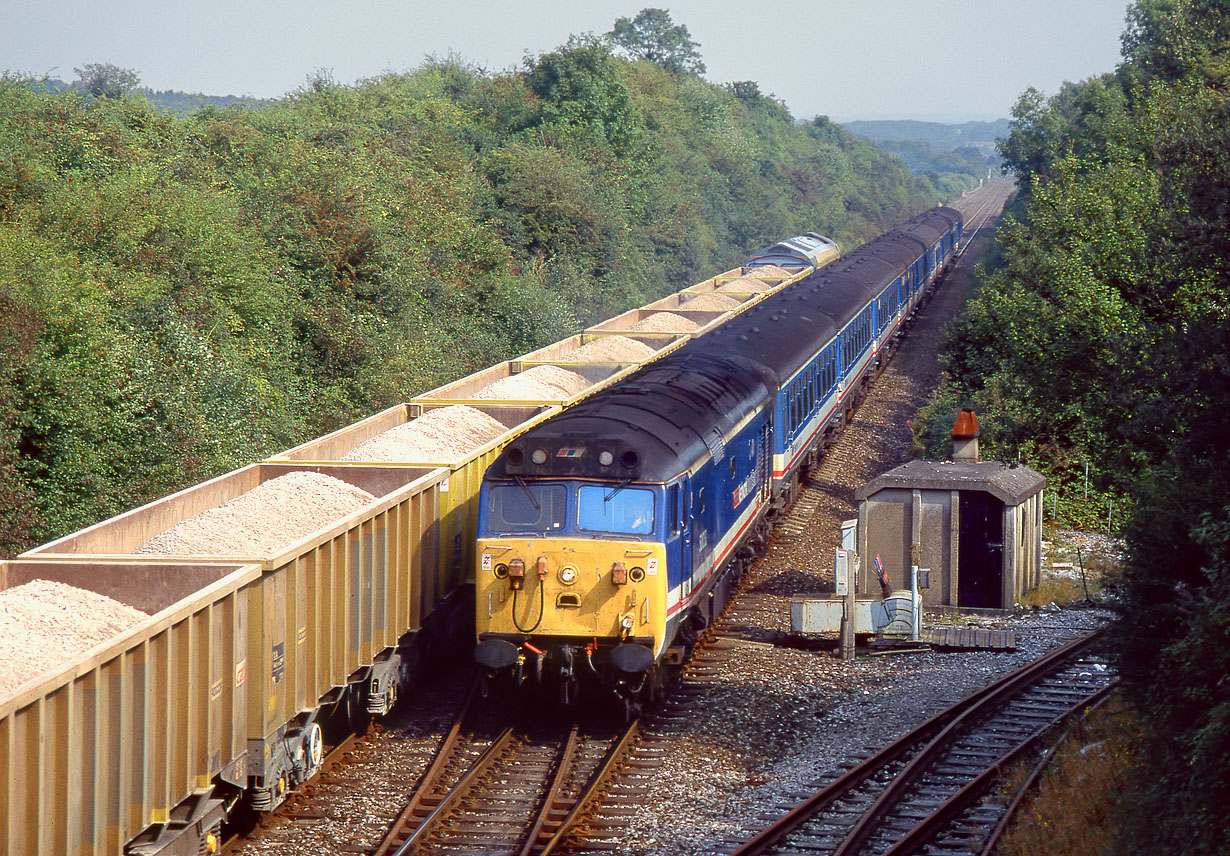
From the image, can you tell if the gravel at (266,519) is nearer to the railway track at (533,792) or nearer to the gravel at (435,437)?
the gravel at (435,437)

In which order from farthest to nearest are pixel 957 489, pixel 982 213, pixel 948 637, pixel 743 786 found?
pixel 982 213, pixel 957 489, pixel 948 637, pixel 743 786

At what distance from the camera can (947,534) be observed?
736 inches

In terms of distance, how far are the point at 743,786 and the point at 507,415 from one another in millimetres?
7980

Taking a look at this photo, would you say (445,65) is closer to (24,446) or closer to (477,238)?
(477,238)

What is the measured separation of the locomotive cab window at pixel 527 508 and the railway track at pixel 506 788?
2.39 m

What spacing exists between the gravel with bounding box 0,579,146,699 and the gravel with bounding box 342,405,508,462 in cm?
623

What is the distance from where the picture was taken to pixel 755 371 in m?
19.4

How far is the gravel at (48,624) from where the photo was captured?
26.1 ft

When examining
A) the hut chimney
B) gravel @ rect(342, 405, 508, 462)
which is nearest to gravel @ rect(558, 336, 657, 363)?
the hut chimney

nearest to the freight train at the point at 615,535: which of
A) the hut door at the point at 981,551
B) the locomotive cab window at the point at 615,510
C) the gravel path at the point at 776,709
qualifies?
the locomotive cab window at the point at 615,510

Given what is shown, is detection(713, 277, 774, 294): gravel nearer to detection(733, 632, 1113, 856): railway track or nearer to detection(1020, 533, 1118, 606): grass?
detection(1020, 533, 1118, 606): grass

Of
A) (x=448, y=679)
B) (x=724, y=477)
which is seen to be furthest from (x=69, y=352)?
(x=724, y=477)

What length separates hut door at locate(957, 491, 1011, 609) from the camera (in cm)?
1853

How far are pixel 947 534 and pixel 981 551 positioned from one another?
573 mm
